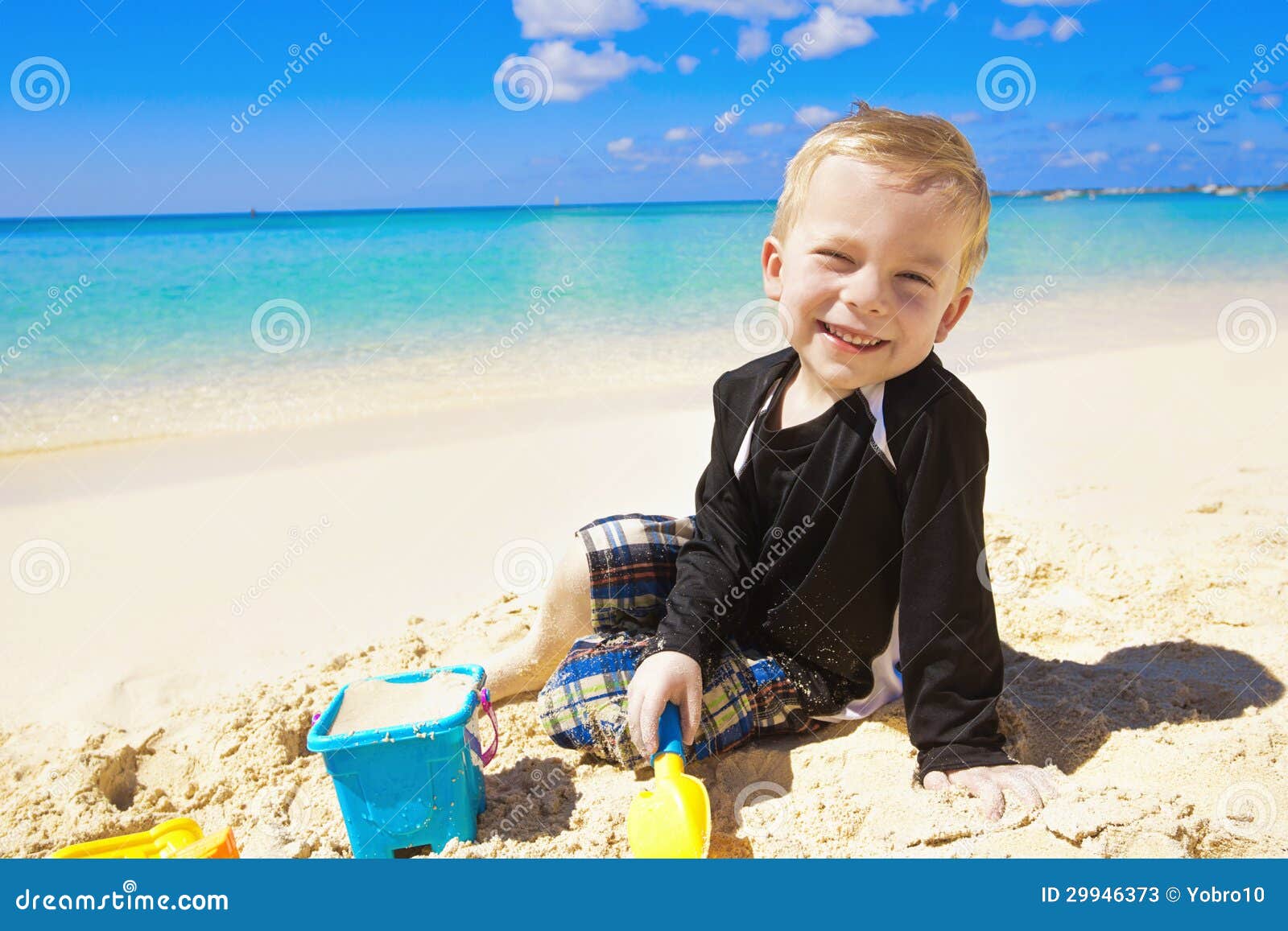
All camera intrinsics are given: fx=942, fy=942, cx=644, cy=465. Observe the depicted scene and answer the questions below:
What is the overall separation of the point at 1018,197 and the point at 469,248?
23.8 m

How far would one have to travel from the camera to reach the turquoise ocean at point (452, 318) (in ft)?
18.8

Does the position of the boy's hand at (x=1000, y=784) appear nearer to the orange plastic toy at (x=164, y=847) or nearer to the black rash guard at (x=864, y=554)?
the black rash guard at (x=864, y=554)

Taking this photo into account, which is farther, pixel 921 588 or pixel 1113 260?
pixel 1113 260

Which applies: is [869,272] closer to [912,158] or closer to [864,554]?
[912,158]

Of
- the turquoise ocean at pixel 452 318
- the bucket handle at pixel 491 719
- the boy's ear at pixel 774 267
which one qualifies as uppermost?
the turquoise ocean at pixel 452 318

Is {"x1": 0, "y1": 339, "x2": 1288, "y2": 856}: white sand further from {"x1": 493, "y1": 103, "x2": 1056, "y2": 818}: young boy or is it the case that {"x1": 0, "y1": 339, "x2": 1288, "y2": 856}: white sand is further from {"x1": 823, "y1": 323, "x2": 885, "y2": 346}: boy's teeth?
{"x1": 823, "y1": 323, "x2": 885, "y2": 346}: boy's teeth

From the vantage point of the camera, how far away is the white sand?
170 centimetres

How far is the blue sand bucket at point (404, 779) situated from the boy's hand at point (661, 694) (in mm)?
295

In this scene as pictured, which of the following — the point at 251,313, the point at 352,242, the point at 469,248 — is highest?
the point at 352,242

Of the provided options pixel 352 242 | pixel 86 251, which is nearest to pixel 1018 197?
pixel 352 242

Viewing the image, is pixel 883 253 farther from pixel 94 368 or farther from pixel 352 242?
pixel 352 242

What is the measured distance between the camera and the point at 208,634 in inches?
106

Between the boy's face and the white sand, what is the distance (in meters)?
0.79

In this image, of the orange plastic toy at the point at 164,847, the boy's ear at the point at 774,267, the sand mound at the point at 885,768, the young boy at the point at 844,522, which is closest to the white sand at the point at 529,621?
the sand mound at the point at 885,768
